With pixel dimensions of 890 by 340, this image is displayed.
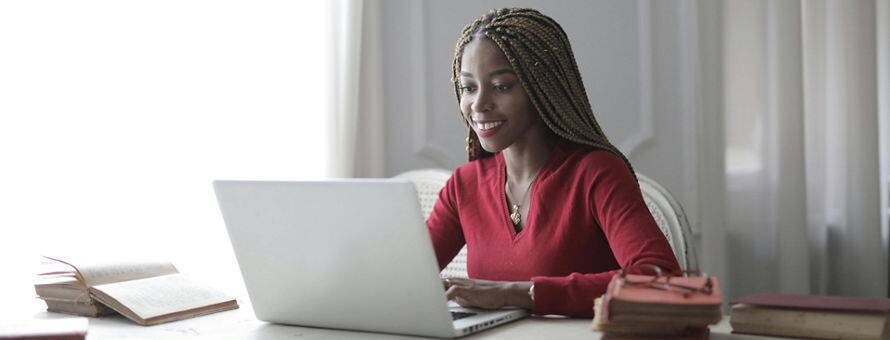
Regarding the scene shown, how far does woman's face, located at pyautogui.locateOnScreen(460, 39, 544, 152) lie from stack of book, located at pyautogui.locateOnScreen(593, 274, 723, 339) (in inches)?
22.7

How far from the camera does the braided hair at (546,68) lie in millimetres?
1784

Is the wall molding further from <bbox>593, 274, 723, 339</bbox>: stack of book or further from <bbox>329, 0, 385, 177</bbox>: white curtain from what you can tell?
<bbox>593, 274, 723, 339</bbox>: stack of book

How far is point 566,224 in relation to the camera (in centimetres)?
180

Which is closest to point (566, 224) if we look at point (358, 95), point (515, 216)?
point (515, 216)

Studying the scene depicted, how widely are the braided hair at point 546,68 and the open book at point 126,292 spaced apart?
608mm

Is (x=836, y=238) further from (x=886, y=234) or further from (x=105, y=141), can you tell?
(x=105, y=141)

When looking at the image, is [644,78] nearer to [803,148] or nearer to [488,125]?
[803,148]

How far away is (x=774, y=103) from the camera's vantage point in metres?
2.67

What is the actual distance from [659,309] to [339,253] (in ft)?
1.42

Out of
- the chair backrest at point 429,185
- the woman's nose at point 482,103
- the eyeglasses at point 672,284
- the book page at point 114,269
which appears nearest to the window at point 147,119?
the chair backrest at point 429,185

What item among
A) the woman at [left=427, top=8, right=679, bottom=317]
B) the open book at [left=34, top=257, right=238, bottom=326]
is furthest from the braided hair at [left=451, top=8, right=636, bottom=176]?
the open book at [left=34, top=257, right=238, bottom=326]

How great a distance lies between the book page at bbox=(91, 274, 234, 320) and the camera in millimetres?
1608

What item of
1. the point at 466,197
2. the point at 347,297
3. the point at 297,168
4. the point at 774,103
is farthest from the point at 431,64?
the point at 347,297

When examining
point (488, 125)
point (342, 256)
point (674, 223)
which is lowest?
point (674, 223)
